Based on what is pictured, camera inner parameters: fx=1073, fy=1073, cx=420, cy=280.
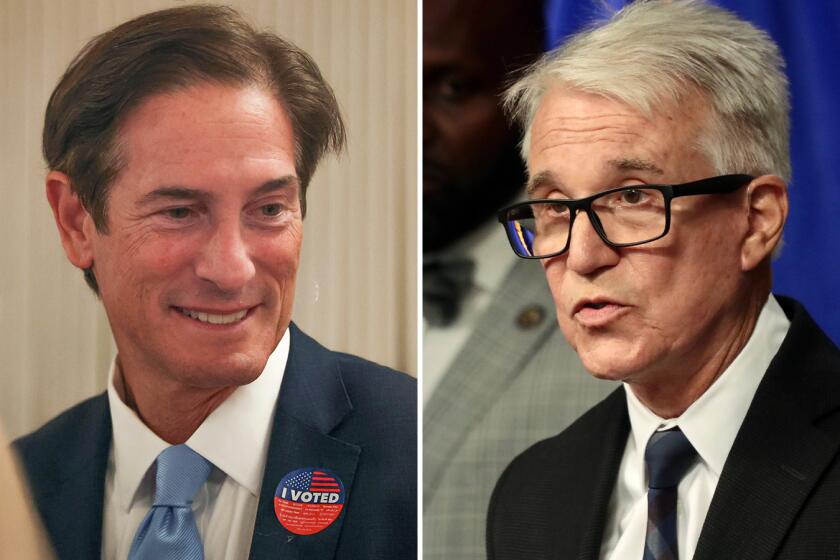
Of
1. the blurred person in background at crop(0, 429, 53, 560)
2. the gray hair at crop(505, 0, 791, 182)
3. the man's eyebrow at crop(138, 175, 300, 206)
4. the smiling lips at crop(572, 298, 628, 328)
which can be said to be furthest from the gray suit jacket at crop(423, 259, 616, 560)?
the blurred person in background at crop(0, 429, 53, 560)

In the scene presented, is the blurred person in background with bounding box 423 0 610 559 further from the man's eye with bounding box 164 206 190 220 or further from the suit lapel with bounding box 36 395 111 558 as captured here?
the suit lapel with bounding box 36 395 111 558

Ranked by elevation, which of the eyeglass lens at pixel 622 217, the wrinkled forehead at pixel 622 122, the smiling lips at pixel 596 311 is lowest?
the smiling lips at pixel 596 311

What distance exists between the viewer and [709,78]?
2.16 m

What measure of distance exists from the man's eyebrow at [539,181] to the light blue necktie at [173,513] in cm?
99

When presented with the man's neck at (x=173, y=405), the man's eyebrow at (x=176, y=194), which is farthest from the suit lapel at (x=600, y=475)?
the man's eyebrow at (x=176, y=194)

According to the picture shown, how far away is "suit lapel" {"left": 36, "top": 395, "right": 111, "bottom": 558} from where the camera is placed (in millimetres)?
2525

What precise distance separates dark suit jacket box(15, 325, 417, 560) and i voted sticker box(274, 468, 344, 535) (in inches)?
0.6

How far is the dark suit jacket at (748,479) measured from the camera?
2018 mm

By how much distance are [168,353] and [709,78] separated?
1.37 m

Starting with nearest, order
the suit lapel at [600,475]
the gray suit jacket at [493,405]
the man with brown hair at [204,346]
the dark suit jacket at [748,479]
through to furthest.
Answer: the dark suit jacket at [748,479] < the suit lapel at [600,475] < the gray suit jacket at [493,405] < the man with brown hair at [204,346]

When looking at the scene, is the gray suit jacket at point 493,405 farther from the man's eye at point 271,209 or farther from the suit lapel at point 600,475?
the man's eye at point 271,209

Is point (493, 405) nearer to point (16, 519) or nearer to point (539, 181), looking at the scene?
point (539, 181)

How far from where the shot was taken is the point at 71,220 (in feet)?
8.50

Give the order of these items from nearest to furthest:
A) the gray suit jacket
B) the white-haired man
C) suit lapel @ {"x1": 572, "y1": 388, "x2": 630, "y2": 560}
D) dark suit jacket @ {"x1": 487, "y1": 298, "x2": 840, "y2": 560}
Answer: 1. dark suit jacket @ {"x1": 487, "y1": 298, "x2": 840, "y2": 560}
2. the white-haired man
3. suit lapel @ {"x1": 572, "y1": 388, "x2": 630, "y2": 560}
4. the gray suit jacket
